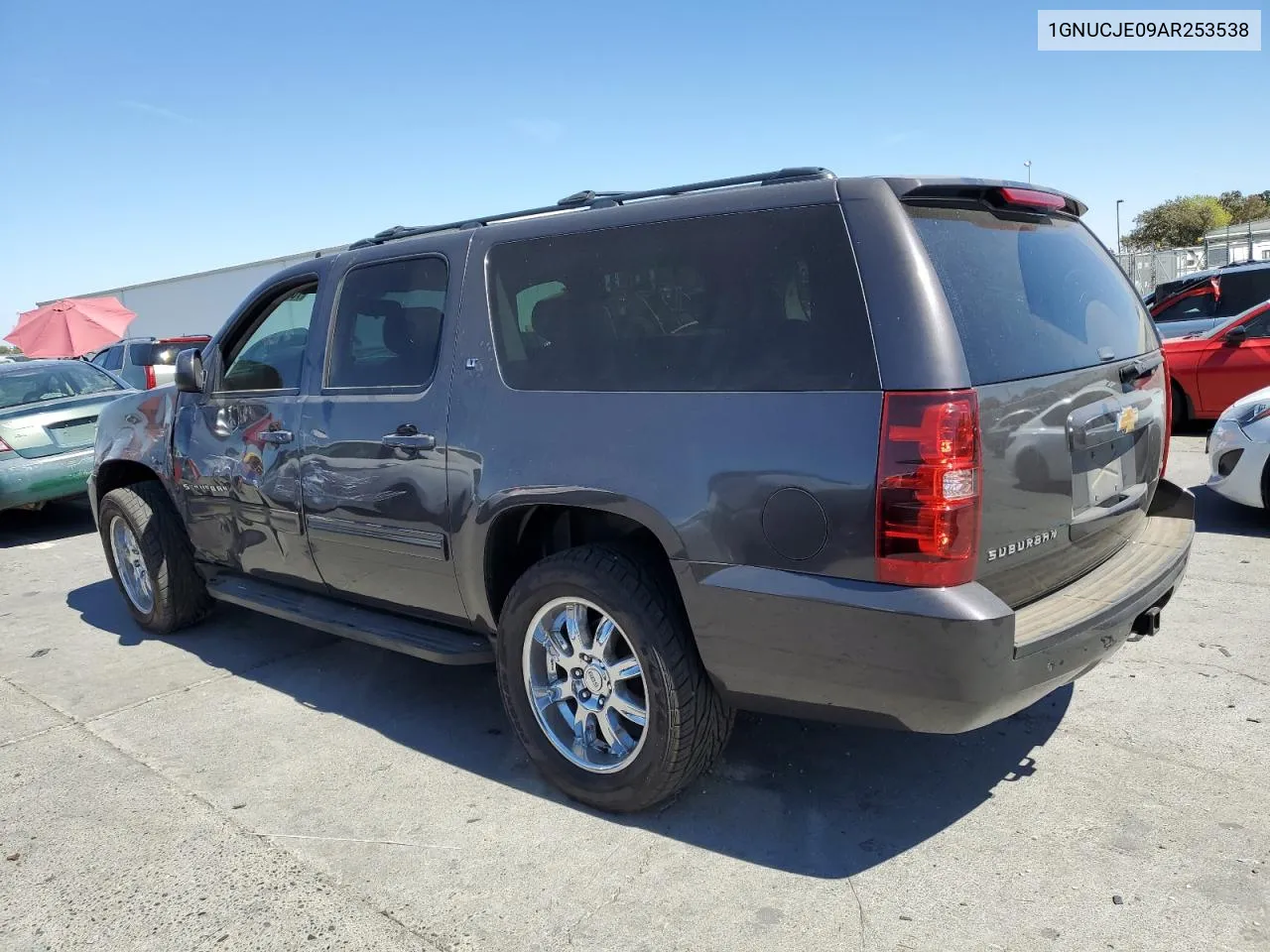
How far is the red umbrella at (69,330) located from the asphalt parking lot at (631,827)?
60.1ft

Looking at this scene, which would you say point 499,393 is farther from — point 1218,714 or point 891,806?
point 1218,714

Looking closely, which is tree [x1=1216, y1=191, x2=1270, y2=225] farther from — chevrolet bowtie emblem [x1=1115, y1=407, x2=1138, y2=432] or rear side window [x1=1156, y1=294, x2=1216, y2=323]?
chevrolet bowtie emblem [x1=1115, y1=407, x2=1138, y2=432]

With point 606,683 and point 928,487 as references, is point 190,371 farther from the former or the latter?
point 928,487

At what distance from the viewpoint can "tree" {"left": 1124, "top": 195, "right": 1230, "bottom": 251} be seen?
49.5m

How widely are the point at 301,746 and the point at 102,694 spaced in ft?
4.55

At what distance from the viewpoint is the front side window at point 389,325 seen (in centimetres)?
369

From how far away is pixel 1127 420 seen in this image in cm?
317

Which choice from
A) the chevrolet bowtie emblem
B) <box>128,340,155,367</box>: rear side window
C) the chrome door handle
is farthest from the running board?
<box>128,340,155,367</box>: rear side window

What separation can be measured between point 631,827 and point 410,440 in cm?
158

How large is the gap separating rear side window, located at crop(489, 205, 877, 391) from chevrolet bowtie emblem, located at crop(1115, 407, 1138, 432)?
3.66 feet

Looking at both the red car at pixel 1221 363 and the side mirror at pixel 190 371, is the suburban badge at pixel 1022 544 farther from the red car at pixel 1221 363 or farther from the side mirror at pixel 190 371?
the red car at pixel 1221 363

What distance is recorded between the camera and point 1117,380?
10.3 feet

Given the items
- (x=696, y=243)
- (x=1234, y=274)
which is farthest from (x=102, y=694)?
(x=1234, y=274)

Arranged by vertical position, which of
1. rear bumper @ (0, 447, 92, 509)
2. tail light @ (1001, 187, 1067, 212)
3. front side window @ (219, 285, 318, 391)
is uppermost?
tail light @ (1001, 187, 1067, 212)
